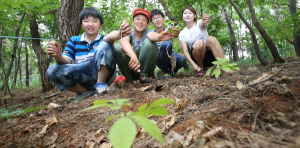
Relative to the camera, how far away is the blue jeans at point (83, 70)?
2.34 m

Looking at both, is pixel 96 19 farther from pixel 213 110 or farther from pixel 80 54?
pixel 213 110

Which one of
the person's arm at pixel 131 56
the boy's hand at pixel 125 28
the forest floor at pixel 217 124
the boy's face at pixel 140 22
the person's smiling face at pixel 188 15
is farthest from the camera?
the person's smiling face at pixel 188 15

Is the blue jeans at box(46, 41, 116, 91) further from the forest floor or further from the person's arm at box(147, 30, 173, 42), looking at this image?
the forest floor

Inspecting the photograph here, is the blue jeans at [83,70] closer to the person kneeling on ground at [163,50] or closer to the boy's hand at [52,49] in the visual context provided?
the boy's hand at [52,49]

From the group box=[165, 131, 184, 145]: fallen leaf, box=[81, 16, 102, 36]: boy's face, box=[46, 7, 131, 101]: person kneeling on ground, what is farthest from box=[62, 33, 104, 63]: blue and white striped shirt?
box=[165, 131, 184, 145]: fallen leaf

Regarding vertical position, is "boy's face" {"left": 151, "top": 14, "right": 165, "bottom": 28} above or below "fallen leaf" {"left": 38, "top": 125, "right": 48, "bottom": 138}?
above

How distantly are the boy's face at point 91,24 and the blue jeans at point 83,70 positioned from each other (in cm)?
35

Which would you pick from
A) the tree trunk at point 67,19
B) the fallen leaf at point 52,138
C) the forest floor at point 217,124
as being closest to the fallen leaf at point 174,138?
the forest floor at point 217,124

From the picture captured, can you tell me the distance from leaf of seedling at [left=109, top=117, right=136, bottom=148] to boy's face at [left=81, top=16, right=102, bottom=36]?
242 cm

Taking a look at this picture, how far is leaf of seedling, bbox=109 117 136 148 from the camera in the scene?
477 millimetres

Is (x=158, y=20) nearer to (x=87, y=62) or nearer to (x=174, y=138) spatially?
(x=87, y=62)

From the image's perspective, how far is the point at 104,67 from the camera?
2.45 m

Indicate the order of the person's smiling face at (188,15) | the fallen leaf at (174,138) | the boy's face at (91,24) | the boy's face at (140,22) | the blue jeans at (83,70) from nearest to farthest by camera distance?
the fallen leaf at (174,138) → the blue jeans at (83,70) → the boy's face at (91,24) → the boy's face at (140,22) → the person's smiling face at (188,15)

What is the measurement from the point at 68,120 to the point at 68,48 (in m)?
1.50
